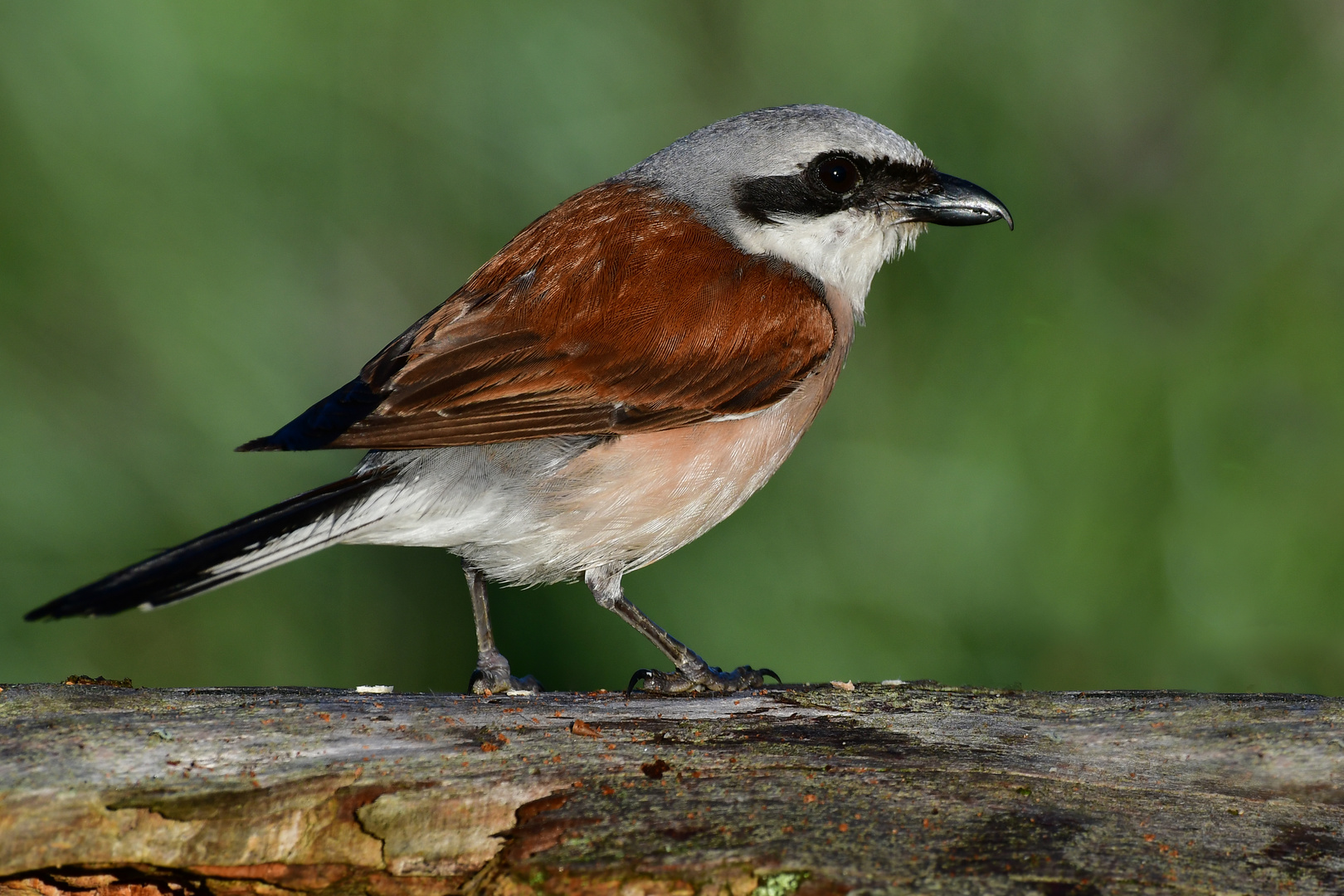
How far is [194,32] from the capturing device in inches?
187

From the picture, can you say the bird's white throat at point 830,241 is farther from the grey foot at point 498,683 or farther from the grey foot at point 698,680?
the grey foot at point 498,683

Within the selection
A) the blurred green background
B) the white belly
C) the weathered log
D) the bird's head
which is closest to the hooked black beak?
the bird's head

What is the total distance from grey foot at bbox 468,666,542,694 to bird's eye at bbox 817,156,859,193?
5.88ft

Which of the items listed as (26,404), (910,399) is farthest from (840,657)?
(26,404)

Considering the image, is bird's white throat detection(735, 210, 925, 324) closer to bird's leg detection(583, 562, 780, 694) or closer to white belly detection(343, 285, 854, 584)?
white belly detection(343, 285, 854, 584)

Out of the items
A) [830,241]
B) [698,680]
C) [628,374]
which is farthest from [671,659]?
[830,241]

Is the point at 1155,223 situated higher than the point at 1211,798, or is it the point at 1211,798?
the point at 1155,223

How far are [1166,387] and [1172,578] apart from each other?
755mm

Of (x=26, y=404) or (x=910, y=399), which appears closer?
(x=26, y=404)

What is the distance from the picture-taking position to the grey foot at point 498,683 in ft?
11.4

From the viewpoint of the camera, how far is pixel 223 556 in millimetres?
2551

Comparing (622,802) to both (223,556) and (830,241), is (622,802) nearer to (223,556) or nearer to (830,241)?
(223,556)

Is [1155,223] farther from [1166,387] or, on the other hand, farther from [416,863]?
[416,863]

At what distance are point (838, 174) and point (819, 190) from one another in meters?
0.08
